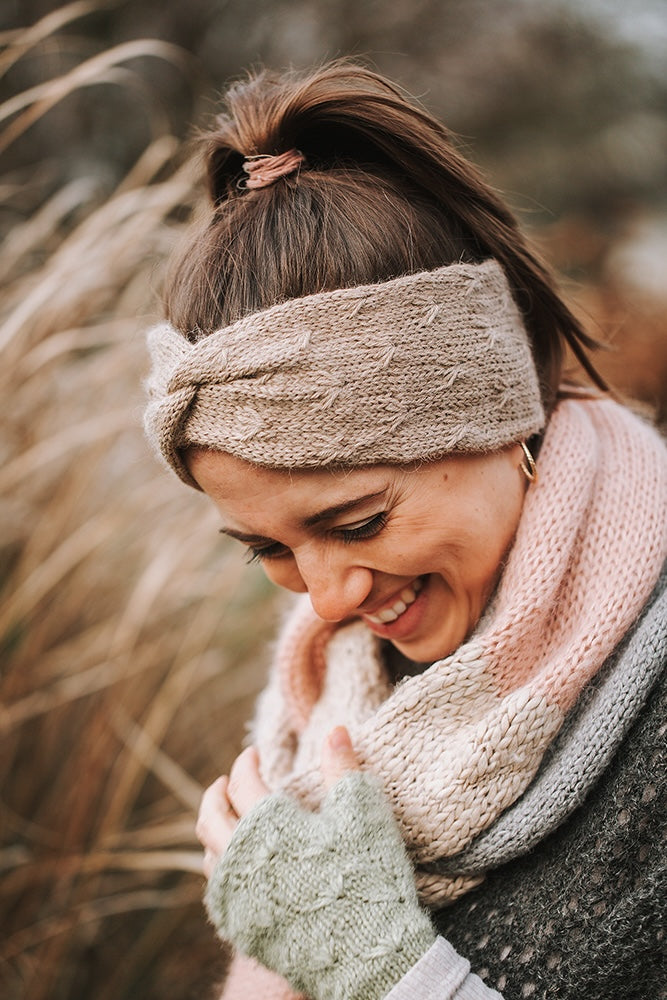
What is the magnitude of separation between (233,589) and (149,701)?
418mm

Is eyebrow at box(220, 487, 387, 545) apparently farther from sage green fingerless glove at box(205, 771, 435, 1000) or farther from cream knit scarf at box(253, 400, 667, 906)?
sage green fingerless glove at box(205, 771, 435, 1000)

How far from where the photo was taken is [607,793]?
119 cm

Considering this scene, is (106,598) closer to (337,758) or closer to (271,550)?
(271,550)

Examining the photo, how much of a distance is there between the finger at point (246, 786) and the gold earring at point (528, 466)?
0.69 meters

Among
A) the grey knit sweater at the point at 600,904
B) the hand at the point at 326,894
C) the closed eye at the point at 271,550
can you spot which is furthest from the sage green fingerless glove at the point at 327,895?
the closed eye at the point at 271,550

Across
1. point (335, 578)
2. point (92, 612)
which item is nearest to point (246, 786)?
point (335, 578)

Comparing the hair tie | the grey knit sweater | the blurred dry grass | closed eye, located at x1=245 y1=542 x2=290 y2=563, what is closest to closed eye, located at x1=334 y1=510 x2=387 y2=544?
closed eye, located at x1=245 y1=542 x2=290 y2=563

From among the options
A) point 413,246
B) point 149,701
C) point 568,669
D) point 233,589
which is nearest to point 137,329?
point 233,589

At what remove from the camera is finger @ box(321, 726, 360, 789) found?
132 centimetres

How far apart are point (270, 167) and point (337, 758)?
38.9 inches

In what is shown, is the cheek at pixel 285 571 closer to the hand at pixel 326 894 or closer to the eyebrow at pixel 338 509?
the eyebrow at pixel 338 509

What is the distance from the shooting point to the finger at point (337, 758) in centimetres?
132

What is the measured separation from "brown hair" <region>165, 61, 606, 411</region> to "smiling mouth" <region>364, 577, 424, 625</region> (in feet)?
1.43

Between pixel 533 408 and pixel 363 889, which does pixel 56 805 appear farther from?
pixel 533 408
